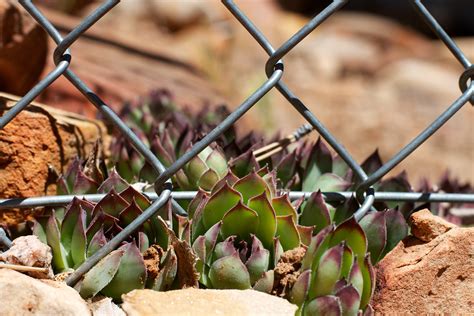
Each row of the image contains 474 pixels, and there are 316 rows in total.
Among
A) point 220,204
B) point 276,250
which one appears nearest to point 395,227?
point 276,250

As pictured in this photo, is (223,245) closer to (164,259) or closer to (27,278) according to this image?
(164,259)

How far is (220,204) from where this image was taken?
5.59 ft

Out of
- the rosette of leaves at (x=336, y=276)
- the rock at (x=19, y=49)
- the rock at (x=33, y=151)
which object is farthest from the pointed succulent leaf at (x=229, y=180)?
the rock at (x=19, y=49)

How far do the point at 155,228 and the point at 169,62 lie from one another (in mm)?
A: 3828

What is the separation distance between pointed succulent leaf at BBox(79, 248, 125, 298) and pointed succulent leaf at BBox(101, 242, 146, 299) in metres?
0.01

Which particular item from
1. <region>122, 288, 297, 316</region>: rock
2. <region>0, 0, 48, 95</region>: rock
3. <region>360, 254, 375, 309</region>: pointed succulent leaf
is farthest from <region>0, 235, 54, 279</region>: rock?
<region>0, 0, 48, 95</region>: rock

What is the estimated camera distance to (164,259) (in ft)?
5.44

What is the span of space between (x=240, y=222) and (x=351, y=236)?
0.23 meters

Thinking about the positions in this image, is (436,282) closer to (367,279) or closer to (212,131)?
(367,279)

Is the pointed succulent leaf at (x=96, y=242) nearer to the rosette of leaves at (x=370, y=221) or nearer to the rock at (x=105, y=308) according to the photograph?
the rock at (x=105, y=308)

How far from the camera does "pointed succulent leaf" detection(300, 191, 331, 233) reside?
5.96ft

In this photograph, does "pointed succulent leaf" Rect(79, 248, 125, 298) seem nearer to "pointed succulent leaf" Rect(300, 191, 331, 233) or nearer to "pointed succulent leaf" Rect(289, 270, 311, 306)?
"pointed succulent leaf" Rect(289, 270, 311, 306)

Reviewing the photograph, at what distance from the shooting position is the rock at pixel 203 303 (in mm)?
1501

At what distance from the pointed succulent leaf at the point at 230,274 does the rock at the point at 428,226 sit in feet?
1.37
